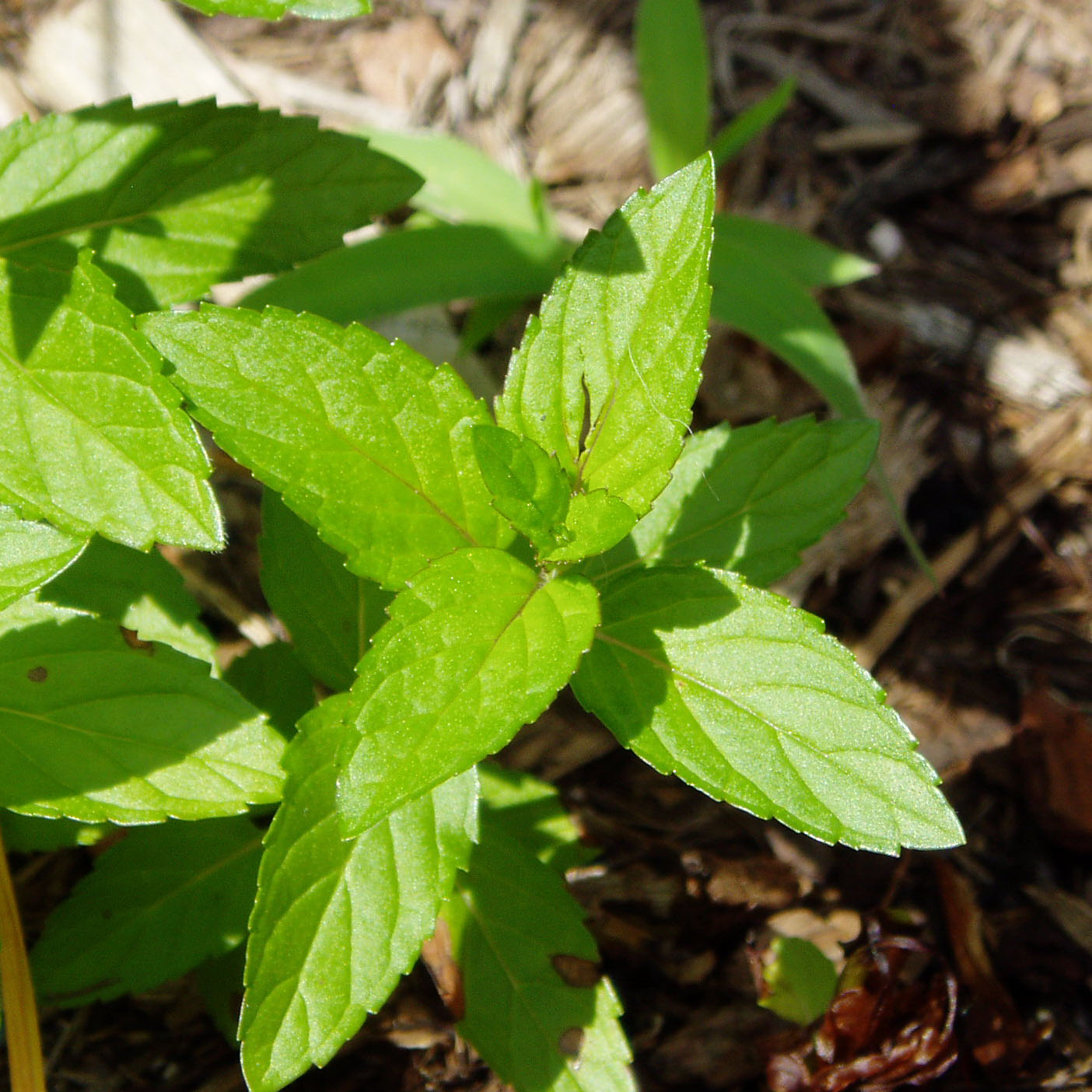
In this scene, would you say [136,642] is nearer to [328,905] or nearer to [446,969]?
[328,905]

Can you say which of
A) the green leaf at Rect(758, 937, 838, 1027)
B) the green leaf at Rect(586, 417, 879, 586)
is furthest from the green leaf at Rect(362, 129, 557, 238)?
the green leaf at Rect(758, 937, 838, 1027)

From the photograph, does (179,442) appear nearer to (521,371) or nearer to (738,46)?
(521,371)

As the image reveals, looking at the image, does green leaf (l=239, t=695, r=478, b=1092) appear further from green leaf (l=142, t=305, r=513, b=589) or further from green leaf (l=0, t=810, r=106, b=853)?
green leaf (l=0, t=810, r=106, b=853)

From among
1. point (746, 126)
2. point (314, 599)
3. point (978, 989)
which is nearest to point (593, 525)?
point (314, 599)

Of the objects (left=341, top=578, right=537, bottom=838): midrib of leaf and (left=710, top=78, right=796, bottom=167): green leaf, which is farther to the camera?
(left=710, top=78, right=796, bottom=167): green leaf

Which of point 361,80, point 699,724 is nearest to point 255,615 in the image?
point 699,724
